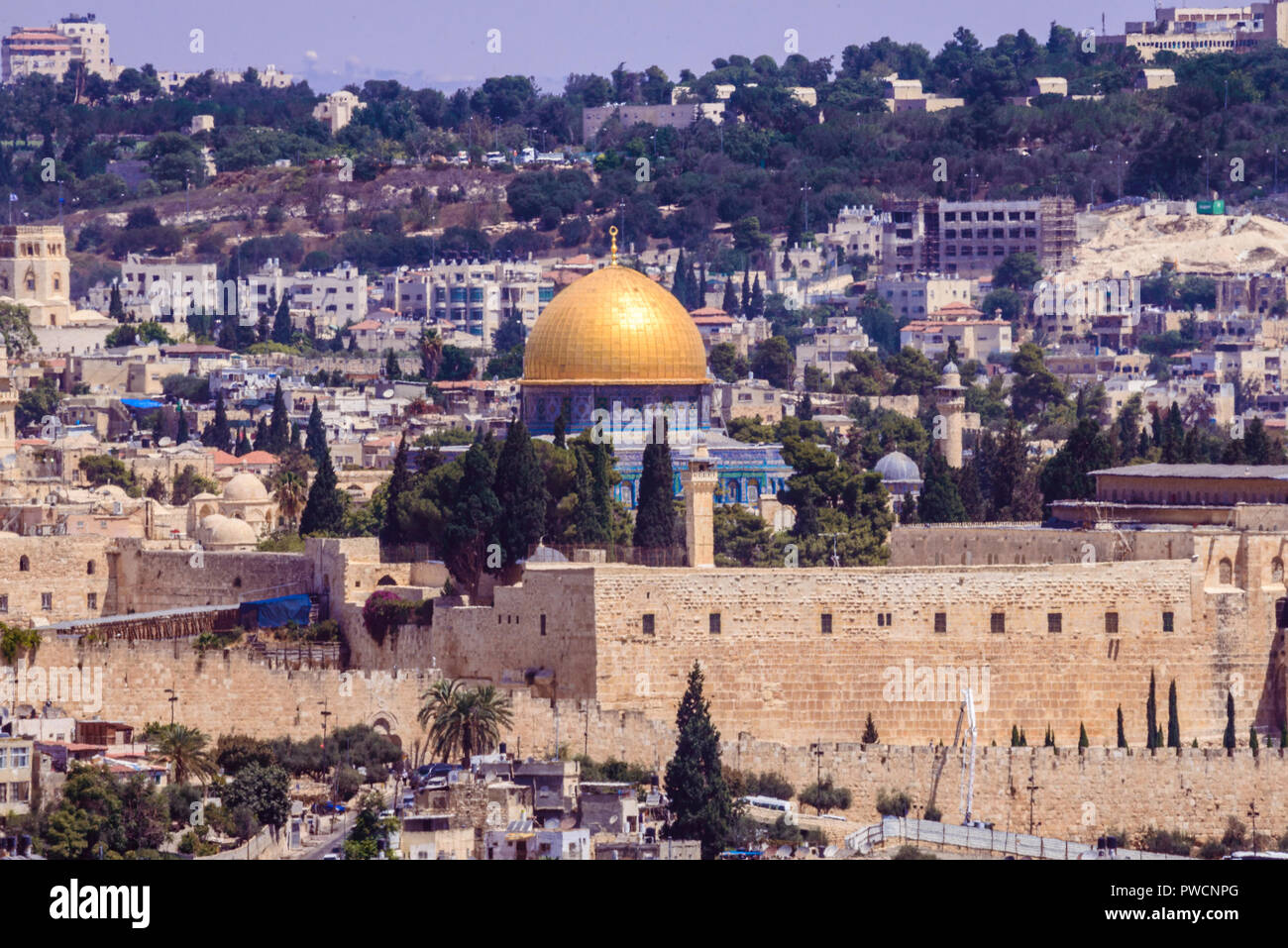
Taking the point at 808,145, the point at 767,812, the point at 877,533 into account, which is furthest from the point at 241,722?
the point at 808,145

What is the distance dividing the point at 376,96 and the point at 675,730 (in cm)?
14814

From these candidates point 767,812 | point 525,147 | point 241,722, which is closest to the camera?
point 767,812

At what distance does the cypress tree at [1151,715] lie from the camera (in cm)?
3775

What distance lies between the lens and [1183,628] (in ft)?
127

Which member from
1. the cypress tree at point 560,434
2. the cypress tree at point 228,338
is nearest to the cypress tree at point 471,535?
the cypress tree at point 560,434

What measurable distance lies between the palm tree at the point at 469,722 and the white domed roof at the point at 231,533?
12.0 meters

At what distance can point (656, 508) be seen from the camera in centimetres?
4388

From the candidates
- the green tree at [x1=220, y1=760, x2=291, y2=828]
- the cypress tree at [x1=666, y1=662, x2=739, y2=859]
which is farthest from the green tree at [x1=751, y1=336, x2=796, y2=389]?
the green tree at [x1=220, y1=760, x2=291, y2=828]

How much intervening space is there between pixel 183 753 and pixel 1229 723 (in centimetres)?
1230

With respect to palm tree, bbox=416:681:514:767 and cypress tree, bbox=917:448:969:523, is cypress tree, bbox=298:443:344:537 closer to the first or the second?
cypress tree, bbox=917:448:969:523

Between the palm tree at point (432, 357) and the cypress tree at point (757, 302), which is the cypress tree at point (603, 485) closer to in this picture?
the palm tree at point (432, 357)

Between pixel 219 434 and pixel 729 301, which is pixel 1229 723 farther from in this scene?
pixel 729 301
